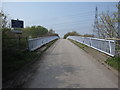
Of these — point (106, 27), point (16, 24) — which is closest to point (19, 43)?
point (16, 24)

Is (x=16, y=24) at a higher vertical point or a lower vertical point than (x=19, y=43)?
higher

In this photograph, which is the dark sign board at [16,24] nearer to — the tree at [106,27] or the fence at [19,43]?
the fence at [19,43]

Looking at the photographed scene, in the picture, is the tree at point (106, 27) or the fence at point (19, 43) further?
the tree at point (106, 27)

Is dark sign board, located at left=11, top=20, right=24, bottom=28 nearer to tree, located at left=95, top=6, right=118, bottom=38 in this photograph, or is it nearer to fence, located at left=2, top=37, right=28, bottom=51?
fence, located at left=2, top=37, right=28, bottom=51


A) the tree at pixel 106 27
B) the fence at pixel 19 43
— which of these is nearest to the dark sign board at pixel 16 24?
the fence at pixel 19 43

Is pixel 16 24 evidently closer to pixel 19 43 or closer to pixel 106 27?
pixel 19 43

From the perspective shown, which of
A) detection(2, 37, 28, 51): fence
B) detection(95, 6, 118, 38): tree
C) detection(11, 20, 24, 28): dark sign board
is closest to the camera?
detection(2, 37, 28, 51): fence

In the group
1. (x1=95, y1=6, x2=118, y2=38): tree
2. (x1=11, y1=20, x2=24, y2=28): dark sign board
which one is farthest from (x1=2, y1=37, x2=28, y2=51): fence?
(x1=95, y1=6, x2=118, y2=38): tree

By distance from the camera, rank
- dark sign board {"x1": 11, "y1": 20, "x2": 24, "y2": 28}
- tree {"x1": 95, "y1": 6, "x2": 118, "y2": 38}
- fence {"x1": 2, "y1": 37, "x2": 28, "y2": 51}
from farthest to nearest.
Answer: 1. tree {"x1": 95, "y1": 6, "x2": 118, "y2": 38}
2. dark sign board {"x1": 11, "y1": 20, "x2": 24, "y2": 28}
3. fence {"x1": 2, "y1": 37, "x2": 28, "y2": 51}

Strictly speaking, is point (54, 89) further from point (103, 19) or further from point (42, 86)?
point (103, 19)

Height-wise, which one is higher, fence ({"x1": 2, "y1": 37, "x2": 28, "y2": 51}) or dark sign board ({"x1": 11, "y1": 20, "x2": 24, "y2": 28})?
dark sign board ({"x1": 11, "y1": 20, "x2": 24, "y2": 28})

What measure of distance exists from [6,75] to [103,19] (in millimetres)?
24676

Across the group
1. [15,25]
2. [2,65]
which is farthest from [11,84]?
[15,25]

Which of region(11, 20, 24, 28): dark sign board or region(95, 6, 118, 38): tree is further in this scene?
region(95, 6, 118, 38): tree
